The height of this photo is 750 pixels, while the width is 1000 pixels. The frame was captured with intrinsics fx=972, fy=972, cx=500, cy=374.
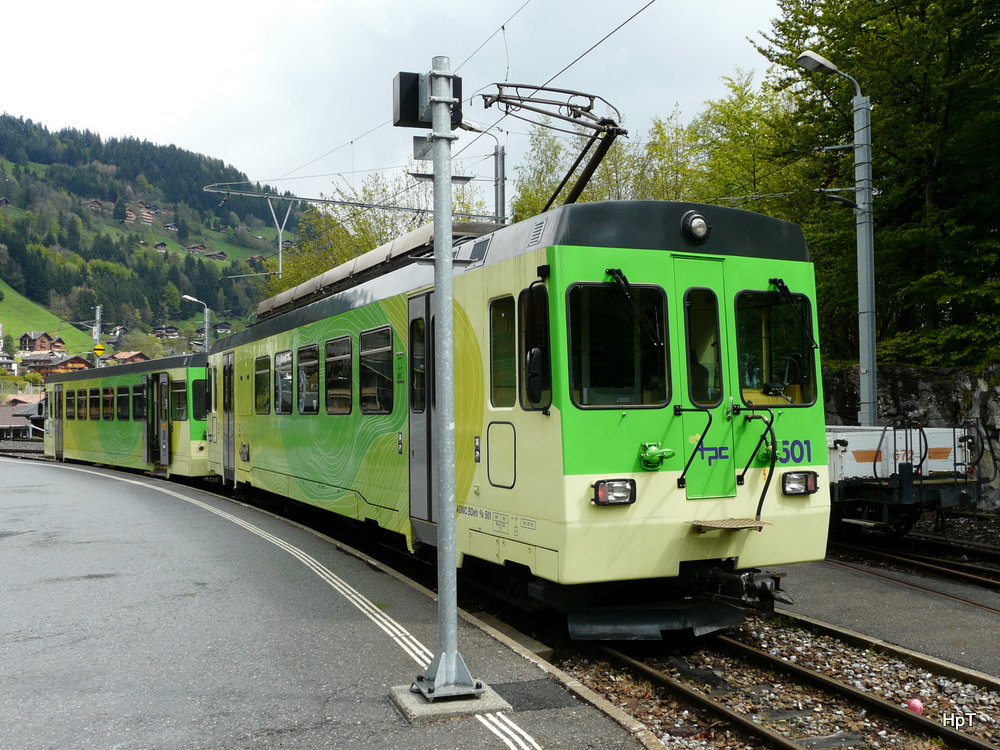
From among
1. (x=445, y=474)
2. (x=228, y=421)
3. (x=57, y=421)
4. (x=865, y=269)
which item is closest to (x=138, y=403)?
(x=228, y=421)

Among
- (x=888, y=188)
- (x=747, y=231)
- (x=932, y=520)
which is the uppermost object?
(x=888, y=188)

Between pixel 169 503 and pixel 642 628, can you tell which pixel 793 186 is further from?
pixel 642 628

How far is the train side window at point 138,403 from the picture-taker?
83.1 feet

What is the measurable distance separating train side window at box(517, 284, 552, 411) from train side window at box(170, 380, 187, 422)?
17.3 meters

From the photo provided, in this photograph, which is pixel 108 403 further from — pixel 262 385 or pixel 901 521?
pixel 901 521

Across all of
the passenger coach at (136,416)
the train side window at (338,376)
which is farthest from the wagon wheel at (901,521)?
the passenger coach at (136,416)

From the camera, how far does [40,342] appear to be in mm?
167500

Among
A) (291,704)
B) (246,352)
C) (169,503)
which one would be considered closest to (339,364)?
(246,352)

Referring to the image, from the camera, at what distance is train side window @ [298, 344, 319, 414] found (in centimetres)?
1192

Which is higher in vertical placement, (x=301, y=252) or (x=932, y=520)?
(x=301, y=252)

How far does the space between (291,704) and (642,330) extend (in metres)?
3.29

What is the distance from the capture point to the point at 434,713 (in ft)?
17.0

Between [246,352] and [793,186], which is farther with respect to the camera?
[793,186]

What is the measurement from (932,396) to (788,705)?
11.9 meters
